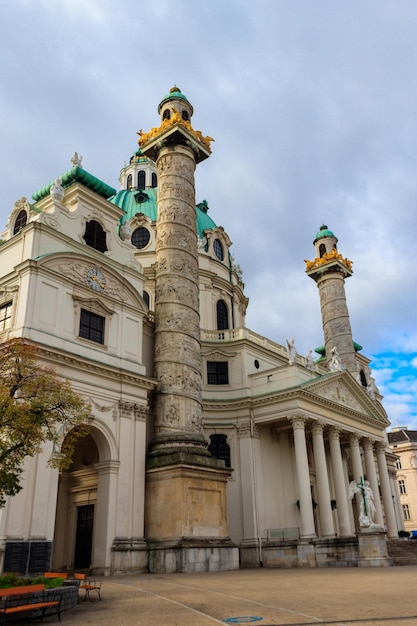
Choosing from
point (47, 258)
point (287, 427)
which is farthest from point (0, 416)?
point (287, 427)

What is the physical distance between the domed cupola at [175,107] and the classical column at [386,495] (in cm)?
2629

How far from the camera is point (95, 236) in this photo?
27.7 metres

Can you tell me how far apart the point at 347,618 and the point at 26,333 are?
54.4ft

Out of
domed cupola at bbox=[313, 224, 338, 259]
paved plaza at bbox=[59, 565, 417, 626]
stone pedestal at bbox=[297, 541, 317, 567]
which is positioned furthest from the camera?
domed cupola at bbox=[313, 224, 338, 259]

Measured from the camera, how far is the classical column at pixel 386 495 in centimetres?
3759

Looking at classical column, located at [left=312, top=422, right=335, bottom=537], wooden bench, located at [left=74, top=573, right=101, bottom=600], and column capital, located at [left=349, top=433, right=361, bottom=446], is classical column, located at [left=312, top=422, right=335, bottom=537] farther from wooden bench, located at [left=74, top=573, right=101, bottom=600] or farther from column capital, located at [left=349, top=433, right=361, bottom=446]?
wooden bench, located at [left=74, top=573, right=101, bottom=600]

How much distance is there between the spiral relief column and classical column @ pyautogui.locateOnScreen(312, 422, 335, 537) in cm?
797

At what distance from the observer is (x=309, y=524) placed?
28969mm

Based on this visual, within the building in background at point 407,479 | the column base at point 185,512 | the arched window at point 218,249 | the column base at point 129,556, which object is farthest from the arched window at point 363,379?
the column base at point 129,556

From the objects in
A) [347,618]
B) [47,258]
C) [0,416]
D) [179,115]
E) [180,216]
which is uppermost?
[179,115]

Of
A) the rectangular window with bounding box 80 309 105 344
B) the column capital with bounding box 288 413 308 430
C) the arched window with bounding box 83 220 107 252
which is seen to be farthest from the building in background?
the arched window with bounding box 83 220 107 252

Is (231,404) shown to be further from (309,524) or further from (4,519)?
(4,519)

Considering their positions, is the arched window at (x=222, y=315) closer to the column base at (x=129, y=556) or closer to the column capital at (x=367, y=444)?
the column capital at (x=367, y=444)

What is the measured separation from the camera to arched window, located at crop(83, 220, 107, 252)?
1072 inches
